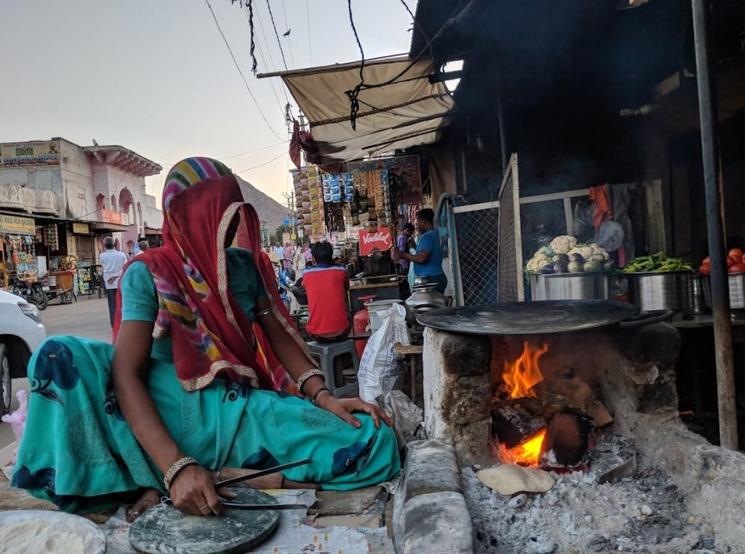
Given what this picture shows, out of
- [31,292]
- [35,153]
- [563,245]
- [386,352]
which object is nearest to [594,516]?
[386,352]

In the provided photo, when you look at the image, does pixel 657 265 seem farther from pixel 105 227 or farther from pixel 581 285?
pixel 105 227

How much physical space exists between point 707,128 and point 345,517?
225 centimetres

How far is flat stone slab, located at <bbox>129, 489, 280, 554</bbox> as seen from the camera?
1709 mm

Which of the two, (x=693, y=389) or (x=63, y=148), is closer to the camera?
(x=693, y=389)

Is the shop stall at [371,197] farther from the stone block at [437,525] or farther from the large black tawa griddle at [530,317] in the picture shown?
the stone block at [437,525]

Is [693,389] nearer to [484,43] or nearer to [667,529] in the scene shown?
[667,529]

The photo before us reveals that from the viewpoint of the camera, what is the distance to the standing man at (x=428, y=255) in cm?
646

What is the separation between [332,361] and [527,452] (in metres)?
3.05

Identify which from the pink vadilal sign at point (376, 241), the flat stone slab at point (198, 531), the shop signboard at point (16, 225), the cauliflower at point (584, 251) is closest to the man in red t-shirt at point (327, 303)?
the cauliflower at point (584, 251)

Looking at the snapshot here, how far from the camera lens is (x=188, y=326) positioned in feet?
6.98

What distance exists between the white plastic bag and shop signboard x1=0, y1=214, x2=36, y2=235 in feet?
60.9

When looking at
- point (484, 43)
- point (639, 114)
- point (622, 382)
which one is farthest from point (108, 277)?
point (622, 382)

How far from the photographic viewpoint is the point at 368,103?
6.77 metres

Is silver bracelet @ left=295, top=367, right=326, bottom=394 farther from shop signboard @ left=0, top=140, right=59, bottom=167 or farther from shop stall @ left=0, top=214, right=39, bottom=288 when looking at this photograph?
shop signboard @ left=0, top=140, right=59, bottom=167
